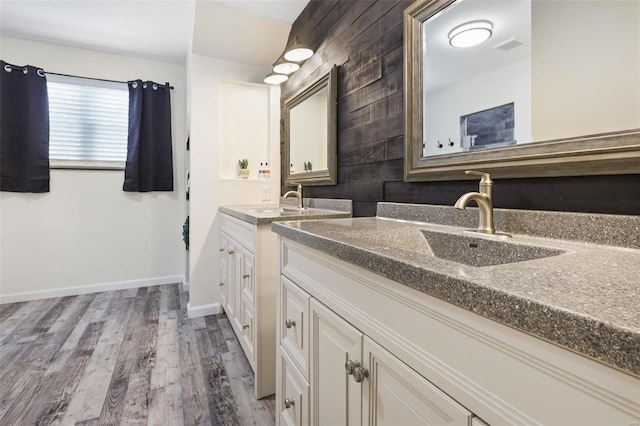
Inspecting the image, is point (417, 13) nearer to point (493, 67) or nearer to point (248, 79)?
point (493, 67)

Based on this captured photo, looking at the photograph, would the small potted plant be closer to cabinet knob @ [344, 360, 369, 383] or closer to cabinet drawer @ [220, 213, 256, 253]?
cabinet drawer @ [220, 213, 256, 253]

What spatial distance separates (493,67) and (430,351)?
3.11 ft

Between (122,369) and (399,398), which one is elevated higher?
(399,398)

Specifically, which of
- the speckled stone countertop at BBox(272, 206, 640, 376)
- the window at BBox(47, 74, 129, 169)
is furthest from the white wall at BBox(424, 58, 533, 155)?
the window at BBox(47, 74, 129, 169)

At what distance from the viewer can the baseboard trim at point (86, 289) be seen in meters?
2.97

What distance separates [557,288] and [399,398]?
37 cm

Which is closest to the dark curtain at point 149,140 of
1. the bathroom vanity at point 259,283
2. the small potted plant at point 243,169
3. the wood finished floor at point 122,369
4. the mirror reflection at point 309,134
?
the small potted plant at point 243,169

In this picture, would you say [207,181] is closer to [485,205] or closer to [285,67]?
[285,67]

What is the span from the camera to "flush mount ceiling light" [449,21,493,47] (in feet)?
3.47

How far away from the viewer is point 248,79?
2811mm

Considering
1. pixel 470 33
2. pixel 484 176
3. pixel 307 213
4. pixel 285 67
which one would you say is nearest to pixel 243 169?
pixel 285 67

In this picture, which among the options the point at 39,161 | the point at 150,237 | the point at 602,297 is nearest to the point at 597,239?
the point at 602,297

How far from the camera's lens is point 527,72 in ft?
3.07

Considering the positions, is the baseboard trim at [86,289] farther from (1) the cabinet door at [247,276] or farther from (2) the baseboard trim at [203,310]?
(1) the cabinet door at [247,276]
